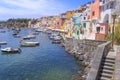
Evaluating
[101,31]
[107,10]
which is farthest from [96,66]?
[107,10]

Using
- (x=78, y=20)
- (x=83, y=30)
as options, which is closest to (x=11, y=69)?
(x=83, y=30)

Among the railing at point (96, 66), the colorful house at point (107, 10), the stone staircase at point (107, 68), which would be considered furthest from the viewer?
the colorful house at point (107, 10)

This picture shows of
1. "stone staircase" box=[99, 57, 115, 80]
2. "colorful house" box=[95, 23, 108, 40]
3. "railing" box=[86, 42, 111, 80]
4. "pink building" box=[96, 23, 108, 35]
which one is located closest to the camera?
"railing" box=[86, 42, 111, 80]

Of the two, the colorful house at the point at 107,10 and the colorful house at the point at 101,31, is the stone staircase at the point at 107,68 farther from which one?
the colorful house at the point at 107,10

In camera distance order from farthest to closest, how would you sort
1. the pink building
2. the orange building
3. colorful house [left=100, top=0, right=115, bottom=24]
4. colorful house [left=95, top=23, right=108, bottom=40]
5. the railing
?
1. the orange building
2. colorful house [left=100, top=0, right=115, bottom=24]
3. the pink building
4. colorful house [left=95, top=23, right=108, bottom=40]
5. the railing

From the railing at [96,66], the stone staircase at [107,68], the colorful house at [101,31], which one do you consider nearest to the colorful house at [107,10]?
the colorful house at [101,31]

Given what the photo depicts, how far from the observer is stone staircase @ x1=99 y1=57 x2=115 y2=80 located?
19634 mm

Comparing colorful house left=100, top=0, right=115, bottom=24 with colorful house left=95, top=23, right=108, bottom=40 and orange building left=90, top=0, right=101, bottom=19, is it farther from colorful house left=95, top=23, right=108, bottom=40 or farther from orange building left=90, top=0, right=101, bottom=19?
orange building left=90, top=0, right=101, bottom=19

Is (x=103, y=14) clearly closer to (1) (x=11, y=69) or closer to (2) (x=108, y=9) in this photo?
(2) (x=108, y=9)

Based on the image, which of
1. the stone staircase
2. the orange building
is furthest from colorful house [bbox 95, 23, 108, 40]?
the stone staircase

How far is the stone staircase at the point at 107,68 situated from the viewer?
64.4 feet

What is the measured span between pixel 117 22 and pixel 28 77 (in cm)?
1853

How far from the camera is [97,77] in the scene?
1922cm

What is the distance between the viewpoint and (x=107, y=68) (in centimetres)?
2048
